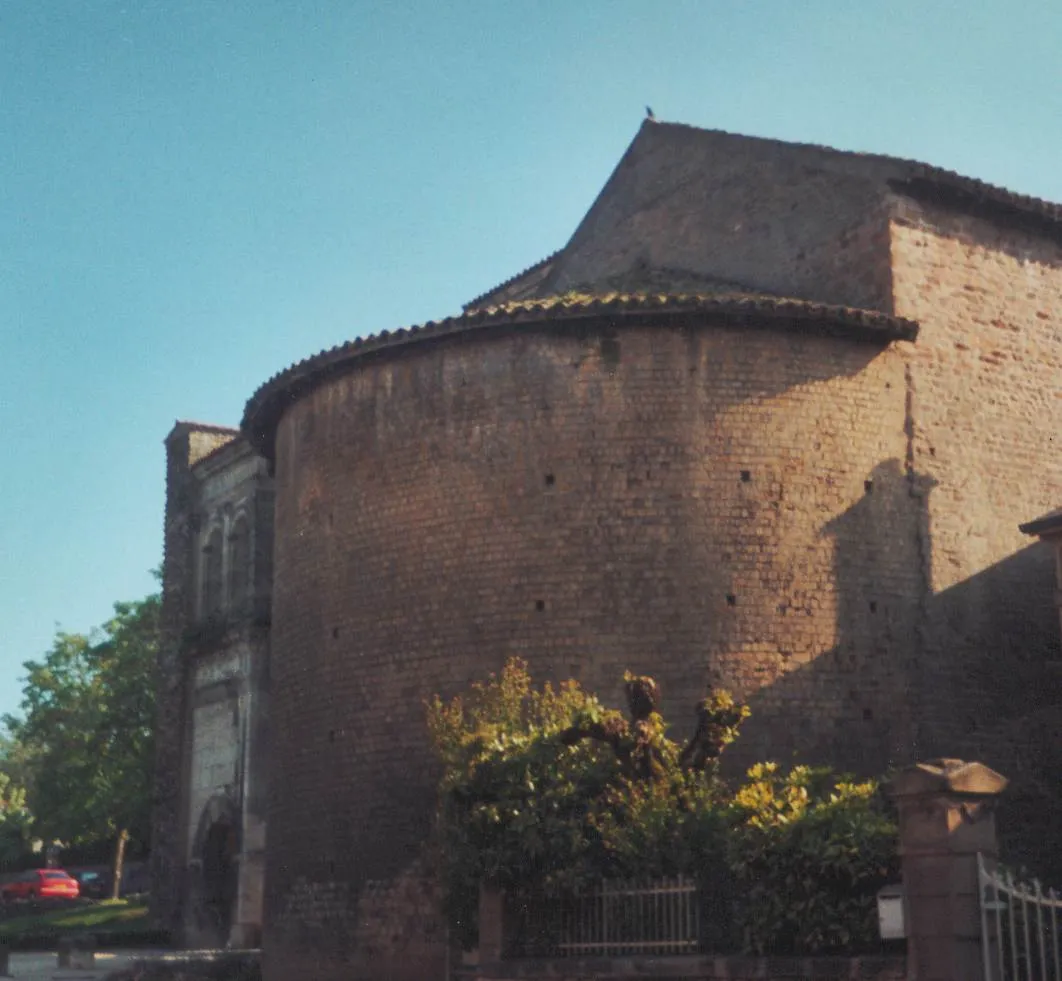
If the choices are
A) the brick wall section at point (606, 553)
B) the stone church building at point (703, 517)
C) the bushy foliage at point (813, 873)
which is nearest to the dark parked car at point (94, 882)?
the stone church building at point (703, 517)

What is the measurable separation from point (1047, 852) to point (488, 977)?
760cm

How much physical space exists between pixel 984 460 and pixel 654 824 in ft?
26.4

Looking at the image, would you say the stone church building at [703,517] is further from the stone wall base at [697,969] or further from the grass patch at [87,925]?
the grass patch at [87,925]

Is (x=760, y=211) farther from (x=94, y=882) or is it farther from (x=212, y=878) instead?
(x=94, y=882)

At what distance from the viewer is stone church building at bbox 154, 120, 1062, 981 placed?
60.9ft

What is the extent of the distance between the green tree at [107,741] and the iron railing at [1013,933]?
1282 inches

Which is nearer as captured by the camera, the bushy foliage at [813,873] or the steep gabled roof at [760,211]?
the bushy foliage at [813,873]

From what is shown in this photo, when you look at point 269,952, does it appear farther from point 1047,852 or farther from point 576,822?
point 1047,852

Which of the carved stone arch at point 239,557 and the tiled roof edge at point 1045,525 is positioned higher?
the carved stone arch at point 239,557

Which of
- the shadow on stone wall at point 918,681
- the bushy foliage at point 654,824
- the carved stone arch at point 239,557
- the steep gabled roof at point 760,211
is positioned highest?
the steep gabled roof at point 760,211

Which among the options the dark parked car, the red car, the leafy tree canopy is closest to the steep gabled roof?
the leafy tree canopy

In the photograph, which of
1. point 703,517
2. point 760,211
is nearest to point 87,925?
point 703,517

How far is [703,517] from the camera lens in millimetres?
18734

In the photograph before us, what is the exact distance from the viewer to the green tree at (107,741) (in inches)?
1645
